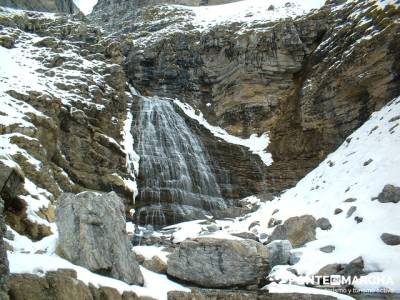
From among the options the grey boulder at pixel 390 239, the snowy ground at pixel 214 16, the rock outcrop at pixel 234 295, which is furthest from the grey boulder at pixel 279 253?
the snowy ground at pixel 214 16

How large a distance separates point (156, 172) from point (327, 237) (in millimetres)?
13804

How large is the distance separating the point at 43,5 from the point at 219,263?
4635 centimetres

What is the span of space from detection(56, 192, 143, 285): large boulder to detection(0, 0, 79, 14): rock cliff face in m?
40.3

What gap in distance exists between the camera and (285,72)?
37.6 metres

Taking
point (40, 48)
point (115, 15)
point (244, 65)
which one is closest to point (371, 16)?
point (244, 65)

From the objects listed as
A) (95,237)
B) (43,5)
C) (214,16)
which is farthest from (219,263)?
(43,5)

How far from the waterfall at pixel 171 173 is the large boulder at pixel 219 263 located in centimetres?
1155

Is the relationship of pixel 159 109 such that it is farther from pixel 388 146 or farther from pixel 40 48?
pixel 388 146

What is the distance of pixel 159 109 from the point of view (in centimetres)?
3675

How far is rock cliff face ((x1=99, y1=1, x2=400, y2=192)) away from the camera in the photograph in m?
29.2

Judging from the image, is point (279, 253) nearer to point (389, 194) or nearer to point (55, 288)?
point (389, 194)

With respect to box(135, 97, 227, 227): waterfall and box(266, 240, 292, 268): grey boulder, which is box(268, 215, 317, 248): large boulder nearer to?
box(266, 240, 292, 268): grey boulder

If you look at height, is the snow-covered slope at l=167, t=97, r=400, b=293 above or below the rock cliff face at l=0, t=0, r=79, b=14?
below

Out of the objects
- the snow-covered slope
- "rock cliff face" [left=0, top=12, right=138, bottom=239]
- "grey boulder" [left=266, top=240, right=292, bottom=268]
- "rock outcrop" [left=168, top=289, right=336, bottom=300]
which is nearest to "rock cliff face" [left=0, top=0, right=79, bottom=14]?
"rock cliff face" [left=0, top=12, right=138, bottom=239]
